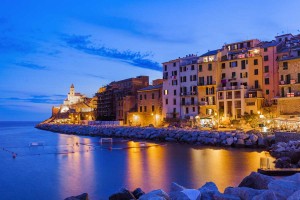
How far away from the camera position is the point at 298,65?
137ft

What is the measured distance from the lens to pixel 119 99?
232 feet

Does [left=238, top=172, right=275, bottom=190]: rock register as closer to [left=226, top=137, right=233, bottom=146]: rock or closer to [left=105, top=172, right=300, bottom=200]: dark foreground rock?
[left=105, top=172, right=300, bottom=200]: dark foreground rock

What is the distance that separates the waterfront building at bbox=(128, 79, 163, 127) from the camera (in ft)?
196

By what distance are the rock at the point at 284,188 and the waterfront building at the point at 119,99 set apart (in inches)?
2368

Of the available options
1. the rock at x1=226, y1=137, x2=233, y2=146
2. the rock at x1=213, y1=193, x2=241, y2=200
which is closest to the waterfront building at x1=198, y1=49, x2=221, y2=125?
the rock at x1=226, y1=137, x2=233, y2=146

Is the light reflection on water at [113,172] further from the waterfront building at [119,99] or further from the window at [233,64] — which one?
the waterfront building at [119,99]

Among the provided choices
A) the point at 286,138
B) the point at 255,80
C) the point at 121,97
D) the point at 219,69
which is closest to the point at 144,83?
the point at 121,97

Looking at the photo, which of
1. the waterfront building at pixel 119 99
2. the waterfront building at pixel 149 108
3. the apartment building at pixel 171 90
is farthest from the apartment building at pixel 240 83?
the waterfront building at pixel 119 99

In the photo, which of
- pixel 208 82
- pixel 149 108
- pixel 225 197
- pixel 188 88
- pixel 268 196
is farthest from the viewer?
pixel 149 108

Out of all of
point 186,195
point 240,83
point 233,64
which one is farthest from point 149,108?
point 186,195

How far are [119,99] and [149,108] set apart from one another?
11345 mm

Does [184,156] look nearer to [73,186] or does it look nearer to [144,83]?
[73,186]

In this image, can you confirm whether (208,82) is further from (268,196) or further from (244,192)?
(268,196)

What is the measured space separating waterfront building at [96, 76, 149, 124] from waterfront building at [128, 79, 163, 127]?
403cm
